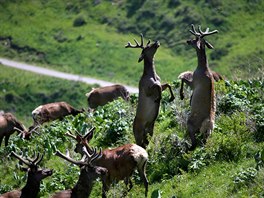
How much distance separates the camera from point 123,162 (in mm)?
13516

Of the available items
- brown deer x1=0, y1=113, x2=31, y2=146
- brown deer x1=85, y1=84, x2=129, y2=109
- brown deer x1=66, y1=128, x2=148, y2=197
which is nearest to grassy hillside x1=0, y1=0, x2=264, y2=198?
brown deer x1=66, y1=128, x2=148, y2=197

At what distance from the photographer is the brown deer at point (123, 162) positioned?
13.4 meters

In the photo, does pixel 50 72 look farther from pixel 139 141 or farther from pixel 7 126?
pixel 139 141

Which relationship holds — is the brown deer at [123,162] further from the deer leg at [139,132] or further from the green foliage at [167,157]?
the deer leg at [139,132]

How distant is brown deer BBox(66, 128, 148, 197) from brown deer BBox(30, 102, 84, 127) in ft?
35.7

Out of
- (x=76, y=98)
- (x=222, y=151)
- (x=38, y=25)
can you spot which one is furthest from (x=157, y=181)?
(x=38, y=25)

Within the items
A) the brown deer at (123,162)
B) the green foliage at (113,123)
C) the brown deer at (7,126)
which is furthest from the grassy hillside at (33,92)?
the brown deer at (123,162)

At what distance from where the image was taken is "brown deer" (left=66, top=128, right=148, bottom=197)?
13.4 meters

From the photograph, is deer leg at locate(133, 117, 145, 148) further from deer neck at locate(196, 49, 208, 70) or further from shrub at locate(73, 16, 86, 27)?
shrub at locate(73, 16, 86, 27)

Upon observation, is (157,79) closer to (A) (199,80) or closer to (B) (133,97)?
(A) (199,80)

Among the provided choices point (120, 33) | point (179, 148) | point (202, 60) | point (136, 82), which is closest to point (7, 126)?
point (179, 148)

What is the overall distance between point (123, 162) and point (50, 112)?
1227cm

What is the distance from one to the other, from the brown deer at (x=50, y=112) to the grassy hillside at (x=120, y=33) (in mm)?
20861

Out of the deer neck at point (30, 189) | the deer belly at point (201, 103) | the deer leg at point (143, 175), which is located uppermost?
the deer belly at point (201, 103)
